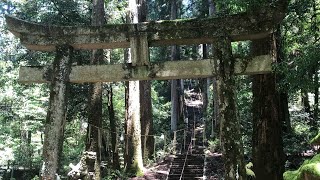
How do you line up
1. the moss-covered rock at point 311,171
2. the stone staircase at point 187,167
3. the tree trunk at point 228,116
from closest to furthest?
the moss-covered rock at point 311,171, the tree trunk at point 228,116, the stone staircase at point 187,167

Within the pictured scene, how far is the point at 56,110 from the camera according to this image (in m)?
5.38

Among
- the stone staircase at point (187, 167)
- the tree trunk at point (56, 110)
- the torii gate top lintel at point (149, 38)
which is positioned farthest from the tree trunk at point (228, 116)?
the stone staircase at point (187, 167)

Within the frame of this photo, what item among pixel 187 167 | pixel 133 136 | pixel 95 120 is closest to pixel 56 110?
pixel 95 120

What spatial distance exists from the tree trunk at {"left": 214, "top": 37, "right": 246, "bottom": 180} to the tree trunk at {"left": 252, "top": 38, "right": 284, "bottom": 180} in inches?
72.3

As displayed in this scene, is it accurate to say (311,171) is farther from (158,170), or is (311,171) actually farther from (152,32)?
(158,170)

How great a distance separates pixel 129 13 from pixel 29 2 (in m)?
3.96

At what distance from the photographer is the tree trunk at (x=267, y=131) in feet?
21.9

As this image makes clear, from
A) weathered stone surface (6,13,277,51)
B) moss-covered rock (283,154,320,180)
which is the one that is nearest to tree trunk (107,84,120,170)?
weathered stone surface (6,13,277,51)

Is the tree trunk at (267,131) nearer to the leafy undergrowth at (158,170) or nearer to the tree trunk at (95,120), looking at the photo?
the tree trunk at (95,120)

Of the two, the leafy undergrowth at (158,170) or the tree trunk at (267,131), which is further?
the leafy undergrowth at (158,170)

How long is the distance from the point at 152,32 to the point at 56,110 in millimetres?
1998

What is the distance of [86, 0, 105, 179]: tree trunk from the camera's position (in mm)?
9648

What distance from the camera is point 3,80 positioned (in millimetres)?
13586

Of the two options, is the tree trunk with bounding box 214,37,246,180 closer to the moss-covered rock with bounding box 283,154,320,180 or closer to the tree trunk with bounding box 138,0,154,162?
the moss-covered rock with bounding box 283,154,320,180
